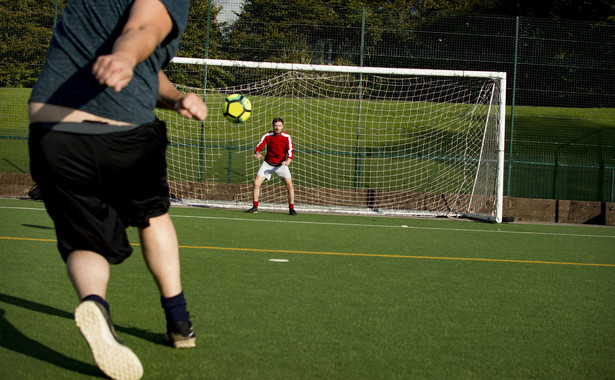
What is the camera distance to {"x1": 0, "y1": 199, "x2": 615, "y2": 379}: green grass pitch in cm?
284

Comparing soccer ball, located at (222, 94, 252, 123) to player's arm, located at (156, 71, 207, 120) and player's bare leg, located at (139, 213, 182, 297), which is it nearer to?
player's arm, located at (156, 71, 207, 120)

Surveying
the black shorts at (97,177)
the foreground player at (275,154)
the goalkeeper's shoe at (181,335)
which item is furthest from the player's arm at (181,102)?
the foreground player at (275,154)

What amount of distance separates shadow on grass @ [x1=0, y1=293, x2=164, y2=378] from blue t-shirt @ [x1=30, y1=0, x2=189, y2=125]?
1.05 metres

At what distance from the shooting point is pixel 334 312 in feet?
12.7

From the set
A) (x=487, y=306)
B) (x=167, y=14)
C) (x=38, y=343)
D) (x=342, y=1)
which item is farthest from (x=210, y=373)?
(x=342, y=1)

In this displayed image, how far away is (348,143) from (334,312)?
11680 millimetres

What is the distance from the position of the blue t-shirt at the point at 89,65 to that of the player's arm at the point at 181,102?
153 mm

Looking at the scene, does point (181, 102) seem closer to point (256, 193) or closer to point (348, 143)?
point (256, 193)

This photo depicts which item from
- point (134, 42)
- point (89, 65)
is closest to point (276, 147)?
point (89, 65)

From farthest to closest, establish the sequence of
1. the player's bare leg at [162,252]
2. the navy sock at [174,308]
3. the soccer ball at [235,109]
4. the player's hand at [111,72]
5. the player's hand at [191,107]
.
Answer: the soccer ball at [235,109] < the navy sock at [174,308] < the player's bare leg at [162,252] < the player's hand at [191,107] < the player's hand at [111,72]

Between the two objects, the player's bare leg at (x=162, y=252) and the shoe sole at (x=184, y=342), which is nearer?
the player's bare leg at (x=162, y=252)

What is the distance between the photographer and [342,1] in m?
38.2

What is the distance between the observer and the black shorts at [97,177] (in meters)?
2.38

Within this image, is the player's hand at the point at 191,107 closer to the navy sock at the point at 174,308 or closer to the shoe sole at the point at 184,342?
the navy sock at the point at 174,308
